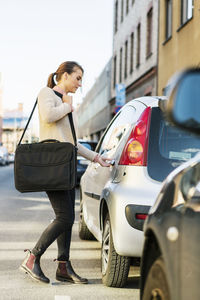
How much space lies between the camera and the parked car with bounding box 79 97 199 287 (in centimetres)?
455

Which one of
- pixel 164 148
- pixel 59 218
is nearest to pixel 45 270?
pixel 59 218

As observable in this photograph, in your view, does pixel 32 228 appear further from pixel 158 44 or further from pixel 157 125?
pixel 158 44

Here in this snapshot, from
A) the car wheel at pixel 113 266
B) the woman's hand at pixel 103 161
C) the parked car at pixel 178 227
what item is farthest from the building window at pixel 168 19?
the parked car at pixel 178 227

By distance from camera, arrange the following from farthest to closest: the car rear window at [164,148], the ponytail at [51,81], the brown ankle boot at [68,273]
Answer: the ponytail at [51,81] < the brown ankle boot at [68,273] < the car rear window at [164,148]

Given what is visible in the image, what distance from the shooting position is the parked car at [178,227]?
2.12m

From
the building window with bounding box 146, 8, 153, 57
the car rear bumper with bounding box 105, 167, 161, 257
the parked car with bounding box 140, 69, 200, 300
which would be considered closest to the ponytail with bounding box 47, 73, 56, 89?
the car rear bumper with bounding box 105, 167, 161, 257

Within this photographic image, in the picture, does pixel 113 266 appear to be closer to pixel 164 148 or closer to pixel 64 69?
pixel 164 148

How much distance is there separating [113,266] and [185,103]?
2.95m

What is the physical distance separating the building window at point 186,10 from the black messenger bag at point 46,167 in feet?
45.4

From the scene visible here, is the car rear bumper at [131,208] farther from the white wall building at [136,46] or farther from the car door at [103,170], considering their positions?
the white wall building at [136,46]

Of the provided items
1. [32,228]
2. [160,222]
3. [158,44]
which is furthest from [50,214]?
[158,44]

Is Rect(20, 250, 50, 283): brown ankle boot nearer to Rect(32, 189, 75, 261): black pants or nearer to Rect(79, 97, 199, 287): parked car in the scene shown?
Rect(32, 189, 75, 261): black pants

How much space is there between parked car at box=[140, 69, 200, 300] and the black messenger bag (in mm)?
2159

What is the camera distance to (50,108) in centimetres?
512
